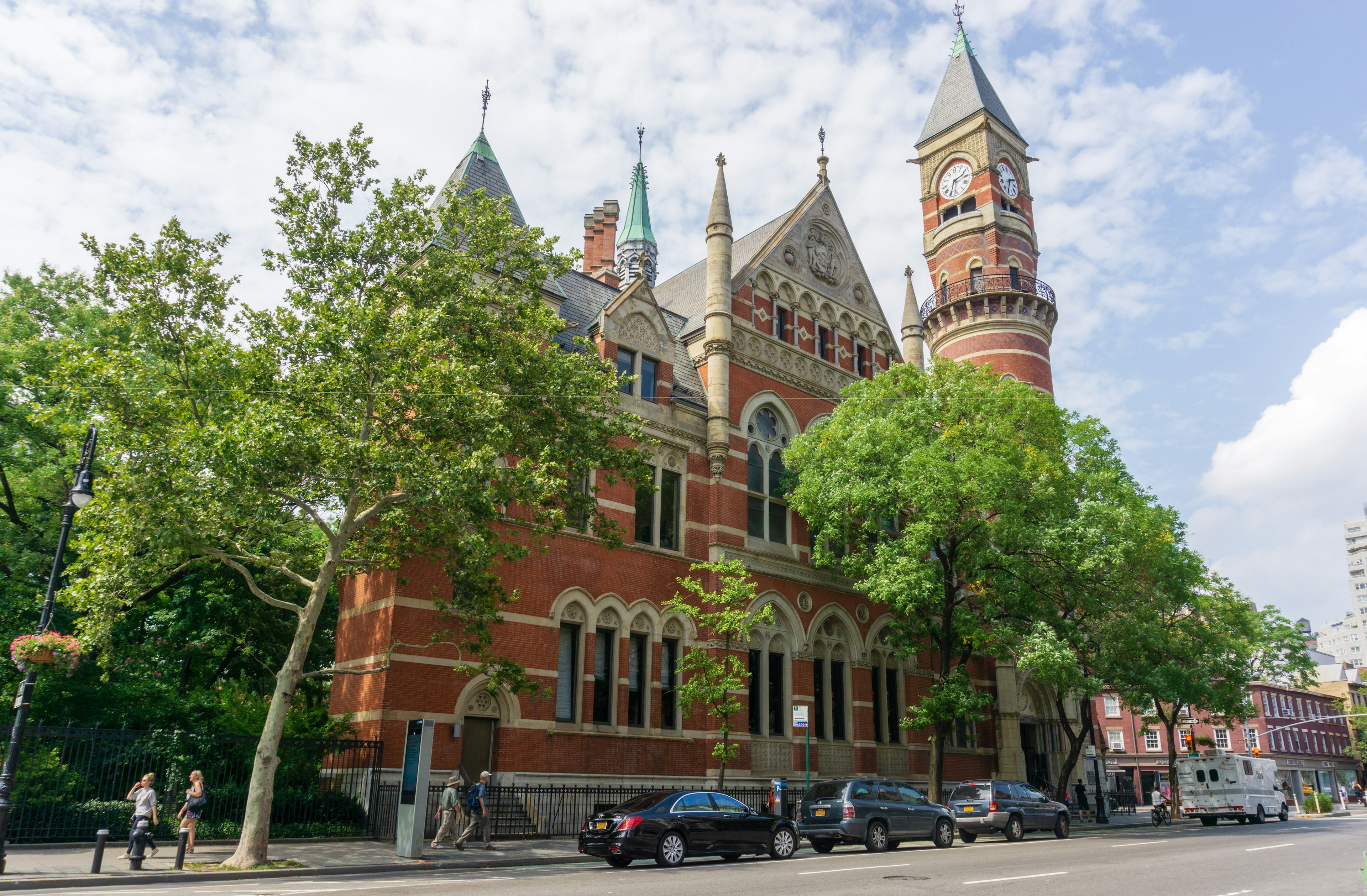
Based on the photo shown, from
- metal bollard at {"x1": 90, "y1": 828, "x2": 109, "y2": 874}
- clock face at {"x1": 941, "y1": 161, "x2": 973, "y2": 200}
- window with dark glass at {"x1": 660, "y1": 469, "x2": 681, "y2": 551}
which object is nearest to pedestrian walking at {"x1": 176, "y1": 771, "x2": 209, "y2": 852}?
metal bollard at {"x1": 90, "y1": 828, "x2": 109, "y2": 874}

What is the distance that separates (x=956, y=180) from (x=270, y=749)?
147 ft

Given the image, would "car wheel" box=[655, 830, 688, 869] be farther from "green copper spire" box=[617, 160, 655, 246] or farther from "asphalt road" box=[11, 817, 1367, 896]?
"green copper spire" box=[617, 160, 655, 246]

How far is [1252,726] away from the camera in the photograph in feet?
258

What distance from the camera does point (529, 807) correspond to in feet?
71.7

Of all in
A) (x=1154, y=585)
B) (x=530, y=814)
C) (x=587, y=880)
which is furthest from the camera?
(x=1154, y=585)

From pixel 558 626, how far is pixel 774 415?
1190 centimetres

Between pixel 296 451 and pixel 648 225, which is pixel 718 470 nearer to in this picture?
pixel 296 451

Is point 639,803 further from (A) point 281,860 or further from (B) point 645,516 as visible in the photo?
(B) point 645,516

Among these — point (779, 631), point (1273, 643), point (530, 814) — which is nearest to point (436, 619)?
point (530, 814)

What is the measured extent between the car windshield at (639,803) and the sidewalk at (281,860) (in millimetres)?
1675

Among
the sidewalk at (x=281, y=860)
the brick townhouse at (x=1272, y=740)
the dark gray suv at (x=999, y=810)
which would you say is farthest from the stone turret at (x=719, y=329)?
the brick townhouse at (x=1272, y=740)

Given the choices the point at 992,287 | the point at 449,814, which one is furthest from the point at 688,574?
the point at 992,287

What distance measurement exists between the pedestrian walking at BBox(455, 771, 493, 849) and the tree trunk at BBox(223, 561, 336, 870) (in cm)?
374

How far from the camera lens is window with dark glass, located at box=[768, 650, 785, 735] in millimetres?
28797
